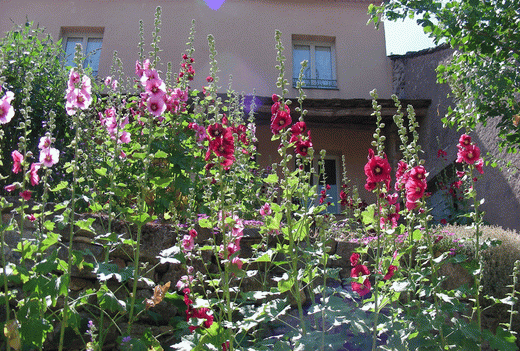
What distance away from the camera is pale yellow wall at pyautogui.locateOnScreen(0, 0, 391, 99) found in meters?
8.95

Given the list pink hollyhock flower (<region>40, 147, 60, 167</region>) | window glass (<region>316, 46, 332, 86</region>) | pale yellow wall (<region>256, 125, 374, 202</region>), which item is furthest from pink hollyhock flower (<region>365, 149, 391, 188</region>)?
window glass (<region>316, 46, 332, 86</region>)

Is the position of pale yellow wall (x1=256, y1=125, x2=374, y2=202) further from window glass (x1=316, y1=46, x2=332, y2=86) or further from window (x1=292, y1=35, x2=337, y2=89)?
window glass (x1=316, y1=46, x2=332, y2=86)

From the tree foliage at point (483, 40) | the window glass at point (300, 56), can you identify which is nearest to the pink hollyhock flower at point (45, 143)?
the tree foliage at point (483, 40)

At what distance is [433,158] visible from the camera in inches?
286

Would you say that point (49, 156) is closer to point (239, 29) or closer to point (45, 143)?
point (45, 143)

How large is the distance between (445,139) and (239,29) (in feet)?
15.9

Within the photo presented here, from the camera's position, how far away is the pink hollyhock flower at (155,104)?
224 cm

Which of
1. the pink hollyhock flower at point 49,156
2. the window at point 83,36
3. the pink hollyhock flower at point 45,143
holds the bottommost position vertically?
the pink hollyhock flower at point 49,156

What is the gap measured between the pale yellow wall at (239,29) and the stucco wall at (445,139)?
77cm

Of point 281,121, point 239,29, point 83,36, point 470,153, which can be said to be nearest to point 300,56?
point 239,29

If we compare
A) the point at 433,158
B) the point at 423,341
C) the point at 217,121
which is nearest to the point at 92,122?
the point at 217,121

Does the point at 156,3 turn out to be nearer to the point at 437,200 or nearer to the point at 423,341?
the point at 437,200

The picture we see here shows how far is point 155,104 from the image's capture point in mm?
2252

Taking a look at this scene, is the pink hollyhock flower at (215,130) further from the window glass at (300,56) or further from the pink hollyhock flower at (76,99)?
the window glass at (300,56)
